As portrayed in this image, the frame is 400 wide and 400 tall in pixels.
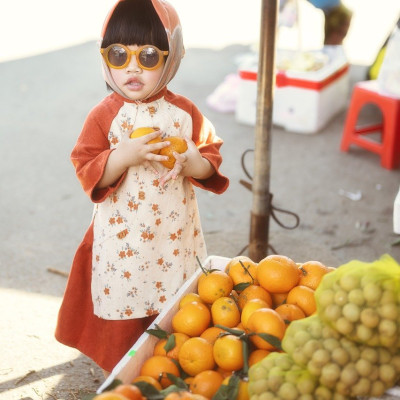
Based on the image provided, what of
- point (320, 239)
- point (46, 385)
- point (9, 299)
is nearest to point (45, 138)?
point (9, 299)

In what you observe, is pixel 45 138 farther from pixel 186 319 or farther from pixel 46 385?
pixel 186 319

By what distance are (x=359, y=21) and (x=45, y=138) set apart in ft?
15.2

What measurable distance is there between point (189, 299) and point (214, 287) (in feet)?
0.29

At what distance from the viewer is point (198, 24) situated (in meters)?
8.08

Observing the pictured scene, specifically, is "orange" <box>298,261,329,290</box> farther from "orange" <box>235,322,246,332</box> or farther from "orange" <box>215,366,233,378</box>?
"orange" <box>215,366,233,378</box>

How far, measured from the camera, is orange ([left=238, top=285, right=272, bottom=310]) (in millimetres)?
1788

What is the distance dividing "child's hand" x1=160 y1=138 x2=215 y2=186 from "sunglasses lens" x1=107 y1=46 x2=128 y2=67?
1.05ft

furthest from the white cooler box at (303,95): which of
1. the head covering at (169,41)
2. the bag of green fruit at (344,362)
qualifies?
the bag of green fruit at (344,362)

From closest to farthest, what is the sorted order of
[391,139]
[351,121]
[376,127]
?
[391,139]
[351,121]
[376,127]

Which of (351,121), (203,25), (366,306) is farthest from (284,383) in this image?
(203,25)

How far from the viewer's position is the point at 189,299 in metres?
1.83

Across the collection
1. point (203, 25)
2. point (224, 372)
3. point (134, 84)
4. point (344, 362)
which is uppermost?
point (134, 84)

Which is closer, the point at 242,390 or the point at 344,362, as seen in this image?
the point at 344,362

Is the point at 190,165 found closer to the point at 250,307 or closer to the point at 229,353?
the point at 250,307
